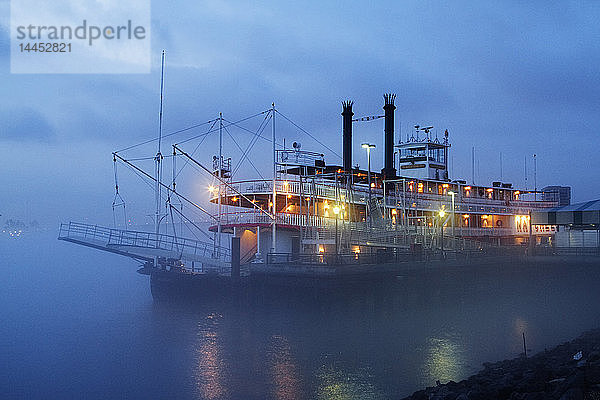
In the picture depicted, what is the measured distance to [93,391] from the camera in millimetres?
19688

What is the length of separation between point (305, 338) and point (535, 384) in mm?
13527

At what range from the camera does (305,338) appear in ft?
82.0

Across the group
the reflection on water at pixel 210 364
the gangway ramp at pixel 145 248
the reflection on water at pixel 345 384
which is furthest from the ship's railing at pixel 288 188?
the reflection on water at pixel 345 384

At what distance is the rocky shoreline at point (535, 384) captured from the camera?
11.1 metres

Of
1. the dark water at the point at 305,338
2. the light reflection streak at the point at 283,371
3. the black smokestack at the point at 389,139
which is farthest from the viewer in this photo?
the black smokestack at the point at 389,139

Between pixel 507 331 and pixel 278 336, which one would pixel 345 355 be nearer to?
pixel 278 336

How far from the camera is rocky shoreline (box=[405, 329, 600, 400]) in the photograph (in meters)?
11.1

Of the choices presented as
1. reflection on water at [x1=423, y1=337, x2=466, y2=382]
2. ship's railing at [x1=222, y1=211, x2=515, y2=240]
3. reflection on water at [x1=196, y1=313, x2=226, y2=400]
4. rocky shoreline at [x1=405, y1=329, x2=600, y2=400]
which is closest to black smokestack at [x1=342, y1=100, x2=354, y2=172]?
ship's railing at [x1=222, y1=211, x2=515, y2=240]

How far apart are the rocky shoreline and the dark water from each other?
9.90 ft

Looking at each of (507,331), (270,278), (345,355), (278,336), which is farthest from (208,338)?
(507,331)

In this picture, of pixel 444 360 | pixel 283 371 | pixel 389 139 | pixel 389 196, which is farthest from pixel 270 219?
pixel 389 139

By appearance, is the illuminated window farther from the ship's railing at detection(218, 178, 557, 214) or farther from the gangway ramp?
the gangway ramp

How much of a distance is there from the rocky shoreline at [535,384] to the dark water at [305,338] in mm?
3016

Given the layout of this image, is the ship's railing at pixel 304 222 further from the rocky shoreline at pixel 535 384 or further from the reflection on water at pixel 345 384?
the rocky shoreline at pixel 535 384
